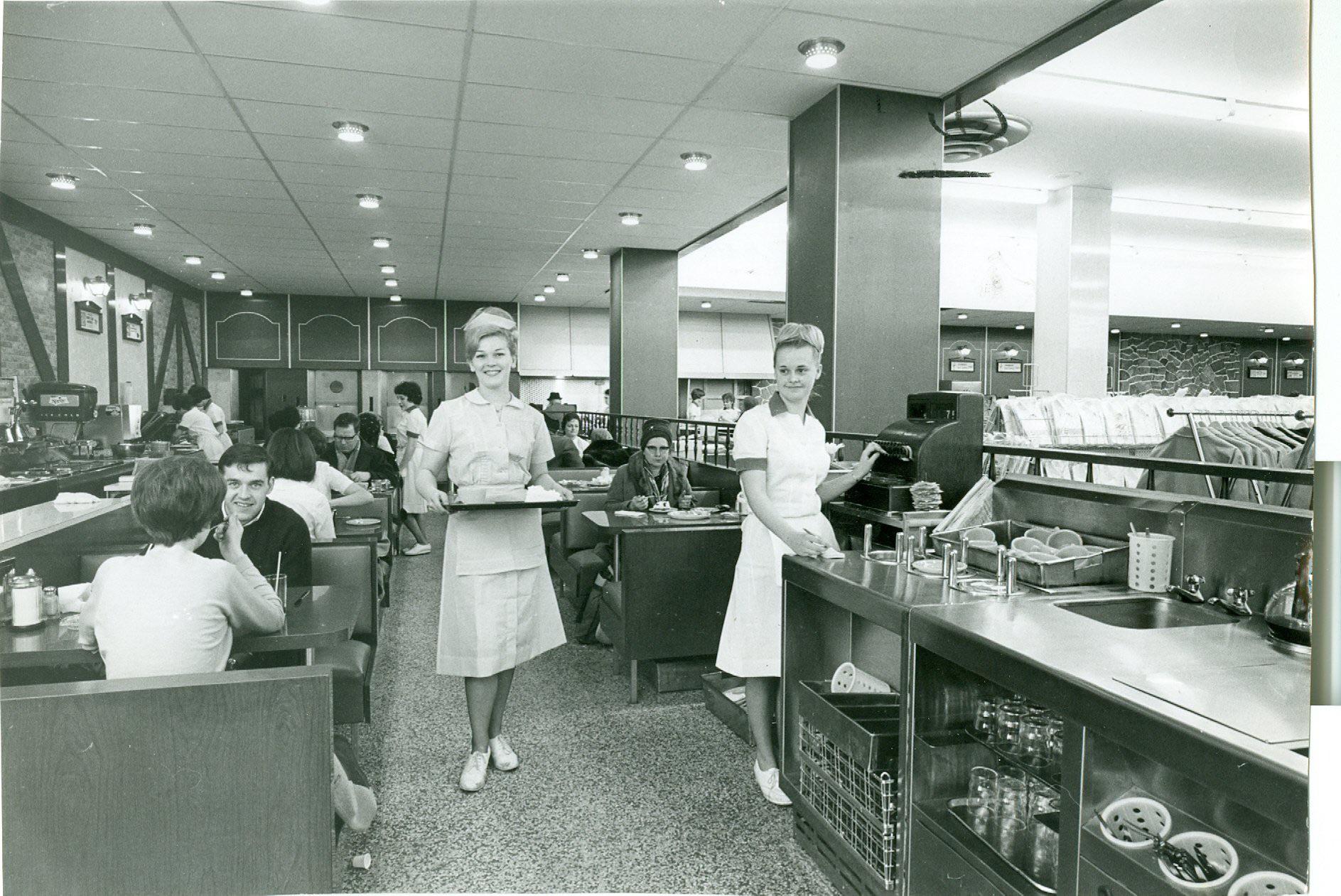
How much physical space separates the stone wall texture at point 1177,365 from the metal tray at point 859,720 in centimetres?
1414

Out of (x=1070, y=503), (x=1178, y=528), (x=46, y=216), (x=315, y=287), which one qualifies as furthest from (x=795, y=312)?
(x=315, y=287)

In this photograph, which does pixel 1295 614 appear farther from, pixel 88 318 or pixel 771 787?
pixel 88 318

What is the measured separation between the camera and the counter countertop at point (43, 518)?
2.40 metres

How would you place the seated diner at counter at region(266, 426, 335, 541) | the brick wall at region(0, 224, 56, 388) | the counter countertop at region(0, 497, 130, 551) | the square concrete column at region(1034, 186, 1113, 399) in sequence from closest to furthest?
1. the counter countertop at region(0, 497, 130, 551)
2. the seated diner at counter at region(266, 426, 335, 541)
3. the brick wall at region(0, 224, 56, 388)
4. the square concrete column at region(1034, 186, 1113, 399)

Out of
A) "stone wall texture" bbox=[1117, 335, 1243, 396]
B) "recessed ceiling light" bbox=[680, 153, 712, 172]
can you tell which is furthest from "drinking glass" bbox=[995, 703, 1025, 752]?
"stone wall texture" bbox=[1117, 335, 1243, 396]

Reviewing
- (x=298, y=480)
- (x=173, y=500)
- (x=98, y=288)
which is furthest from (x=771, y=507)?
(x=98, y=288)

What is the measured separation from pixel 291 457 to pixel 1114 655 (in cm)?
329

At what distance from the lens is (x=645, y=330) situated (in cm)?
882

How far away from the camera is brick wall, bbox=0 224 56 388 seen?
402 cm

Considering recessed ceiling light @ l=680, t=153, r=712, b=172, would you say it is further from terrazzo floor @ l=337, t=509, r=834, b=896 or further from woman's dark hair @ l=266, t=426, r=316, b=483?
terrazzo floor @ l=337, t=509, r=834, b=896

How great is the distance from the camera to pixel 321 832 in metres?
1.58

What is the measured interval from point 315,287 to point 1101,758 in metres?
12.0

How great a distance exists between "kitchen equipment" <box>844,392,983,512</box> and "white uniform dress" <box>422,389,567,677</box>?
121 cm

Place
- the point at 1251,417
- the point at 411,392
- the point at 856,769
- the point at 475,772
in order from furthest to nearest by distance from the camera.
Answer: the point at 411,392
the point at 1251,417
the point at 475,772
the point at 856,769
